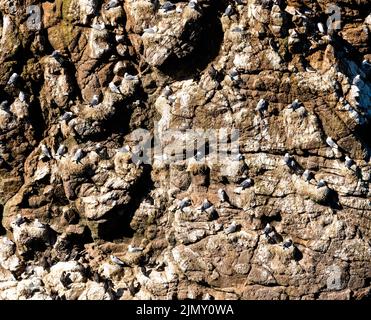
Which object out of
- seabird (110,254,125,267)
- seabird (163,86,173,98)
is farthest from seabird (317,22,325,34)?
seabird (110,254,125,267)

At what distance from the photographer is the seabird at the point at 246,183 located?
2081 centimetres

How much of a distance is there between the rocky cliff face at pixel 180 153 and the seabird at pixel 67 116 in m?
0.17

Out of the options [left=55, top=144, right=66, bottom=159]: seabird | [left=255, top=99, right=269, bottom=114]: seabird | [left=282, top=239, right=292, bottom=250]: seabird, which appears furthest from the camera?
[left=55, top=144, right=66, bottom=159]: seabird

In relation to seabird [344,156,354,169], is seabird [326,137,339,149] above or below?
above

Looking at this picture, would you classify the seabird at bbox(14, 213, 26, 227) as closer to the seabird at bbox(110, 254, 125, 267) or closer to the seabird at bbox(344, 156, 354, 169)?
the seabird at bbox(110, 254, 125, 267)

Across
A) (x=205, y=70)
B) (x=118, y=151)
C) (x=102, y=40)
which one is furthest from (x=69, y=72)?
(x=205, y=70)

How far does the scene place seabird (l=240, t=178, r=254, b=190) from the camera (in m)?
20.8

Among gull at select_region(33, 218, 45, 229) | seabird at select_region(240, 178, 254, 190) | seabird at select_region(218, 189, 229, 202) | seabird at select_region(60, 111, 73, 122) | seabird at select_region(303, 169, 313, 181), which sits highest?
seabird at select_region(60, 111, 73, 122)

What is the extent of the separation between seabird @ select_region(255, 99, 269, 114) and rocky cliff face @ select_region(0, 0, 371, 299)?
0.03 m

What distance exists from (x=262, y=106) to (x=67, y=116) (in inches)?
239

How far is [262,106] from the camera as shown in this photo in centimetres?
2092

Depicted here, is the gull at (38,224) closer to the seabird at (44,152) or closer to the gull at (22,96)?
the seabird at (44,152)

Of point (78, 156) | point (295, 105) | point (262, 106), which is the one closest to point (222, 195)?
point (262, 106)

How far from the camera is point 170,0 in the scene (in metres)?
21.4
